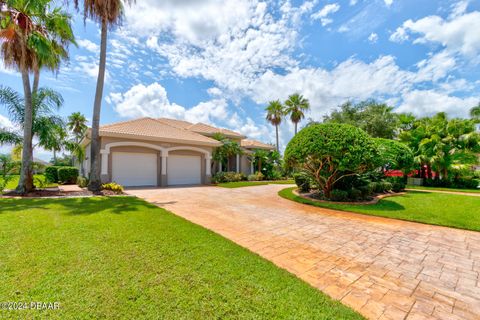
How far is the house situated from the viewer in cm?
1501

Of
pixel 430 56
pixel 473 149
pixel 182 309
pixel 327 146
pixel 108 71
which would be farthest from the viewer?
pixel 473 149

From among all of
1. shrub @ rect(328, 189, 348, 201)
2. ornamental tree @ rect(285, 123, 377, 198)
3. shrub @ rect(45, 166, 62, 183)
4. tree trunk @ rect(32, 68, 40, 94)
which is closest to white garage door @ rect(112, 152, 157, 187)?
tree trunk @ rect(32, 68, 40, 94)

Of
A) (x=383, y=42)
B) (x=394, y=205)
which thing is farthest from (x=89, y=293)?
(x=383, y=42)

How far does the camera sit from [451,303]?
2.98 metres

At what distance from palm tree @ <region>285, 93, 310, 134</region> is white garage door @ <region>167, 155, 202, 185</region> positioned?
17.6 m

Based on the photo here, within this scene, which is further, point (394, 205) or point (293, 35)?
point (293, 35)

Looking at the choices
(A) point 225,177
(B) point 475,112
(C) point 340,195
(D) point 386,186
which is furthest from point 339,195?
(B) point 475,112

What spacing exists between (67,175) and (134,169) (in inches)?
297

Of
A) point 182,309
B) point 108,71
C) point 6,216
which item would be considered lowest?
point 182,309

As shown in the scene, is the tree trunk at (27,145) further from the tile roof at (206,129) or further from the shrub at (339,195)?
the shrub at (339,195)

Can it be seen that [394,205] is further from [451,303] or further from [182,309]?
[182,309]

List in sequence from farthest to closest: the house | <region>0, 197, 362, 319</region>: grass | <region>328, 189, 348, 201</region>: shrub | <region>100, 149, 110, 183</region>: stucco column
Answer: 1. the house
2. <region>100, 149, 110, 183</region>: stucco column
3. <region>328, 189, 348, 201</region>: shrub
4. <region>0, 197, 362, 319</region>: grass

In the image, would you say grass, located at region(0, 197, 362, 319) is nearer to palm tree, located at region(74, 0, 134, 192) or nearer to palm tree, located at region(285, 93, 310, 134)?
palm tree, located at region(74, 0, 134, 192)

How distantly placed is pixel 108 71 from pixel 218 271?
14.5 meters
